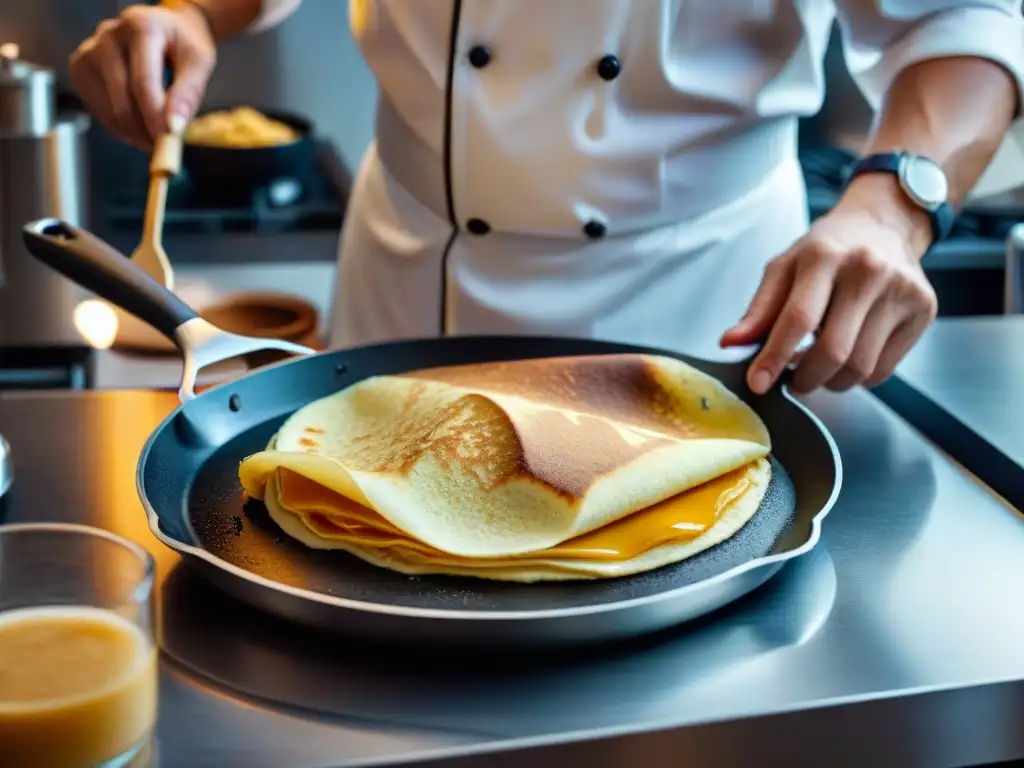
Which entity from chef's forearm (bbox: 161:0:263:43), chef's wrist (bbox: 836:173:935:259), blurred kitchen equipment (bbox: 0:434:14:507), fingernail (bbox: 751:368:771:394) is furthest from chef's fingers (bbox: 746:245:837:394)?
chef's forearm (bbox: 161:0:263:43)

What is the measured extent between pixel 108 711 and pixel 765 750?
36 centimetres

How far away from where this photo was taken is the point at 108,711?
1.96ft

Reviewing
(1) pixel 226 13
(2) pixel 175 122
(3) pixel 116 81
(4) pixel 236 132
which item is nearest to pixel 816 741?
(2) pixel 175 122

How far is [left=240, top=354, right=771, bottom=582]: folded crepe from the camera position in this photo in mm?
801

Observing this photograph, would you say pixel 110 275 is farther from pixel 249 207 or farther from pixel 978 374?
pixel 249 207

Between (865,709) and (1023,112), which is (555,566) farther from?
(1023,112)

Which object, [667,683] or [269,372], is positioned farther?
[269,372]

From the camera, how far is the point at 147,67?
135 cm

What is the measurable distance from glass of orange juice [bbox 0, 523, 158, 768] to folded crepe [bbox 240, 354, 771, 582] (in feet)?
0.65

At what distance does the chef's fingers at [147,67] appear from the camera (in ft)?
4.39

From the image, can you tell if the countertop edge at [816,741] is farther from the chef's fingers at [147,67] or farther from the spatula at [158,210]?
the chef's fingers at [147,67]

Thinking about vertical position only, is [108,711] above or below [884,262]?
below

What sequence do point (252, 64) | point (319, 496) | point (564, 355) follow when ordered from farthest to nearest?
point (252, 64) → point (564, 355) → point (319, 496)

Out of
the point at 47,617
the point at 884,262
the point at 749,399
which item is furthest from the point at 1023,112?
the point at 47,617
